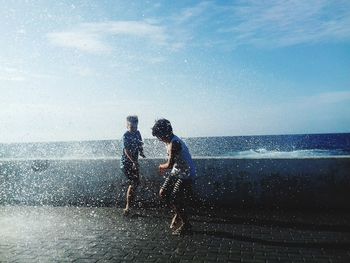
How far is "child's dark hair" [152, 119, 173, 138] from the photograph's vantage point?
5977 millimetres

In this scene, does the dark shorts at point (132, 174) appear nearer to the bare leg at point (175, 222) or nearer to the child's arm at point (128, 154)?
the child's arm at point (128, 154)

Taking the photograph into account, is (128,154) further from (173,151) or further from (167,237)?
(167,237)

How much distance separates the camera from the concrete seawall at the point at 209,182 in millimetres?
7234

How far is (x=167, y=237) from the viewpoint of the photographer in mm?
5641

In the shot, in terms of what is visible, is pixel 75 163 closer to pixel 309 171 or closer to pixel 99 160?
pixel 99 160

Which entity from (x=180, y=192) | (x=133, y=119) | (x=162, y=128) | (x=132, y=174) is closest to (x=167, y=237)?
(x=180, y=192)

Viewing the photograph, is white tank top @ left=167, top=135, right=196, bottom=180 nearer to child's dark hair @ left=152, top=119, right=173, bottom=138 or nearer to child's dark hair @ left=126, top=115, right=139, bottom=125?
child's dark hair @ left=152, top=119, right=173, bottom=138

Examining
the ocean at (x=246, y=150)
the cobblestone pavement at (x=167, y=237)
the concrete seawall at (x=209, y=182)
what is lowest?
the ocean at (x=246, y=150)

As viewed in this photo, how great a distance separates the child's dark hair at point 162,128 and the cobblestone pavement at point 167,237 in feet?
5.14

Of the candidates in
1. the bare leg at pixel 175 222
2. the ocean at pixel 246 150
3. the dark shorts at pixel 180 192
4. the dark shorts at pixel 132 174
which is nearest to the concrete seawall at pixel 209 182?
the dark shorts at pixel 132 174

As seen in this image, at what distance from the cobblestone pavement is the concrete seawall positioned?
0.45 m

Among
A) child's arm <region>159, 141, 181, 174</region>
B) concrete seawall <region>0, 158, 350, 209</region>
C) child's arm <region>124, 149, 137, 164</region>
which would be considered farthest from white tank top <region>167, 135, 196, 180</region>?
concrete seawall <region>0, 158, 350, 209</region>

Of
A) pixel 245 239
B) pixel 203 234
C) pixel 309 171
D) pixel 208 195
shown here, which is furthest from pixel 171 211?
pixel 309 171

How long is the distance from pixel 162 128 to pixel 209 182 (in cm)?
227
